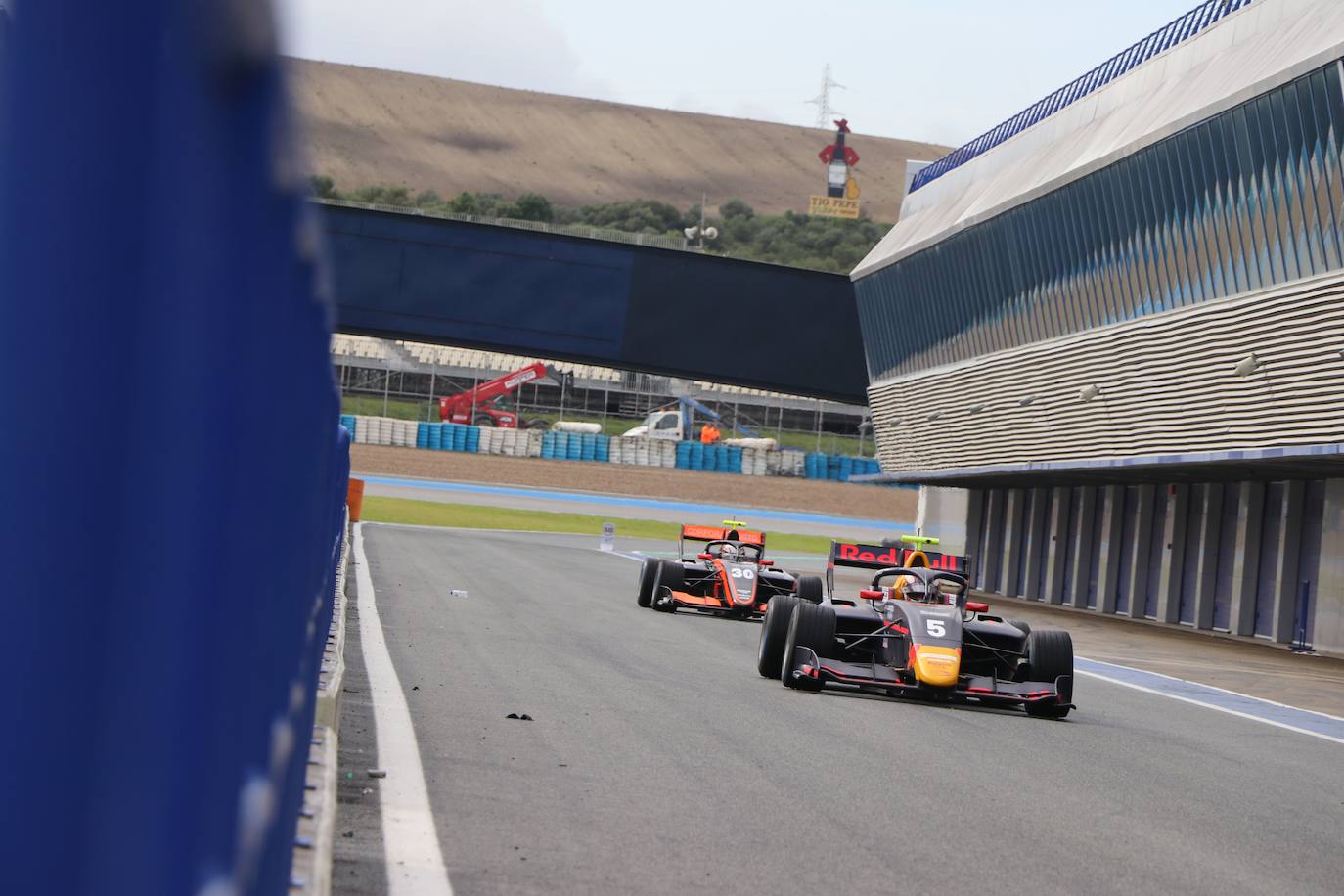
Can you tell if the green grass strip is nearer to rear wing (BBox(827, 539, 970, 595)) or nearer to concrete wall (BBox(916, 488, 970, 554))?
concrete wall (BBox(916, 488, 970, 554))

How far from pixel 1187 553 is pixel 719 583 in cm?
1514

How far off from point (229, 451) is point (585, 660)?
1270 centimetres

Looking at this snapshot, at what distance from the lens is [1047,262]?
111 feet

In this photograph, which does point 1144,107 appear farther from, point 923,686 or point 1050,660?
point 923,686

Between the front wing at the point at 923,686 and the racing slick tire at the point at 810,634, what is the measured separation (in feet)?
0.11

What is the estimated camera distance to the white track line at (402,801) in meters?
5.84

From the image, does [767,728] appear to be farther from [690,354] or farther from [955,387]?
[690,354]

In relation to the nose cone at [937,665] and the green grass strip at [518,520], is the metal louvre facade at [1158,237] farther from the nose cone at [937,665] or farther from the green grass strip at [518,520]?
the green grass strip at [518,520]

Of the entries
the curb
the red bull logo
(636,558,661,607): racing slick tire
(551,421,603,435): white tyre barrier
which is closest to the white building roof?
the red bull logo

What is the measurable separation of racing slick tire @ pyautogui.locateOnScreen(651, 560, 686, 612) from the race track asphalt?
602 cm

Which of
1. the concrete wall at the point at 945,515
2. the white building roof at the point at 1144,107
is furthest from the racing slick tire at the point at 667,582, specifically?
the concrete wall at the point at 945,515

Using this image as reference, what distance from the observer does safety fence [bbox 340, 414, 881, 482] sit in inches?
2879

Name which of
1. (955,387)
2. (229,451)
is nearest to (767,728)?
(229,451)

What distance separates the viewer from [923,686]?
13039 mm
